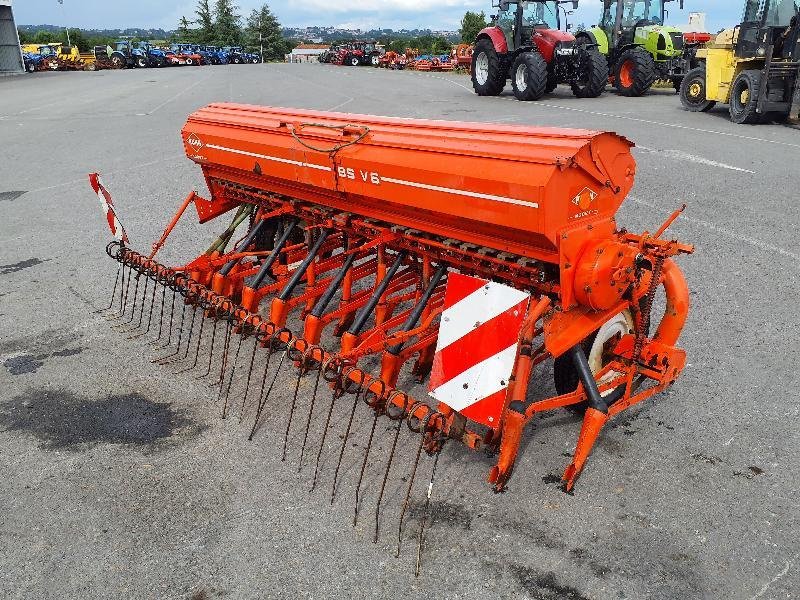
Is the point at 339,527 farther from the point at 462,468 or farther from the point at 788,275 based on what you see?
the point at 788,275

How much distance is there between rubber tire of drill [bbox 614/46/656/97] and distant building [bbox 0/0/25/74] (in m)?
31.2

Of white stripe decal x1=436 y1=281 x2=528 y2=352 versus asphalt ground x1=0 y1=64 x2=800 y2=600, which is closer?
asphalt ground x1=0 y1=64 x2=800 y2=600

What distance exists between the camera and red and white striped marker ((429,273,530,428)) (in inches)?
118

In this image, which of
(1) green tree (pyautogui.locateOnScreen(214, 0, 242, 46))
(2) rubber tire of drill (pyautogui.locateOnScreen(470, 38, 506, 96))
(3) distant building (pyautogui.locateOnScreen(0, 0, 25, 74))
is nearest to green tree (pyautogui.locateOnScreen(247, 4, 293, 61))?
(1) green tree (pyautogui.locateOnScreen(214, 0, 242, 46))

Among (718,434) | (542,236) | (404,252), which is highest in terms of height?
(542,236)

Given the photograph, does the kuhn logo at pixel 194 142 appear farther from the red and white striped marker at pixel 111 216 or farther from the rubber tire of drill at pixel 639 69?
the rubber tire of drill at pixel 639 69

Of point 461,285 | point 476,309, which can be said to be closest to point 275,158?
point 461,285

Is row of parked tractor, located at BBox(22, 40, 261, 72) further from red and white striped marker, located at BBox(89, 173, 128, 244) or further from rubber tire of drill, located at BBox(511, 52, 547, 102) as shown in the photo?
red and white striped marker, located at BBox(89, 173, 128, 244)

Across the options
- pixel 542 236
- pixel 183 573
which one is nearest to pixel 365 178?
pixel 542 236

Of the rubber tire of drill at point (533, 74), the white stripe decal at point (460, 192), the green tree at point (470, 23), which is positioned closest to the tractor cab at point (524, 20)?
the rubber tire of drill at point (533, 74)

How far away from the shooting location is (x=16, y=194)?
9.55 m

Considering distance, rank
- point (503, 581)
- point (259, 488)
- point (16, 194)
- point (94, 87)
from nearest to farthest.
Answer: point (503, 581)
point (259, 488)
point (16, 194)
point (94, 87)

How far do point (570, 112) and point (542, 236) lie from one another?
12.5 m

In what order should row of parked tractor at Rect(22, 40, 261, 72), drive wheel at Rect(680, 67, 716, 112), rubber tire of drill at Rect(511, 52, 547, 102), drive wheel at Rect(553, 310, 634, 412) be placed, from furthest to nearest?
row of parked tractor at Rect(22, 40, 261, 72) < rubber tire of drill at Rect(511, 52, 547, 102) < drive wheel at Rect(680, 67, 716, 112) < drive wheel at Rect(553, 310, 634, 412)
